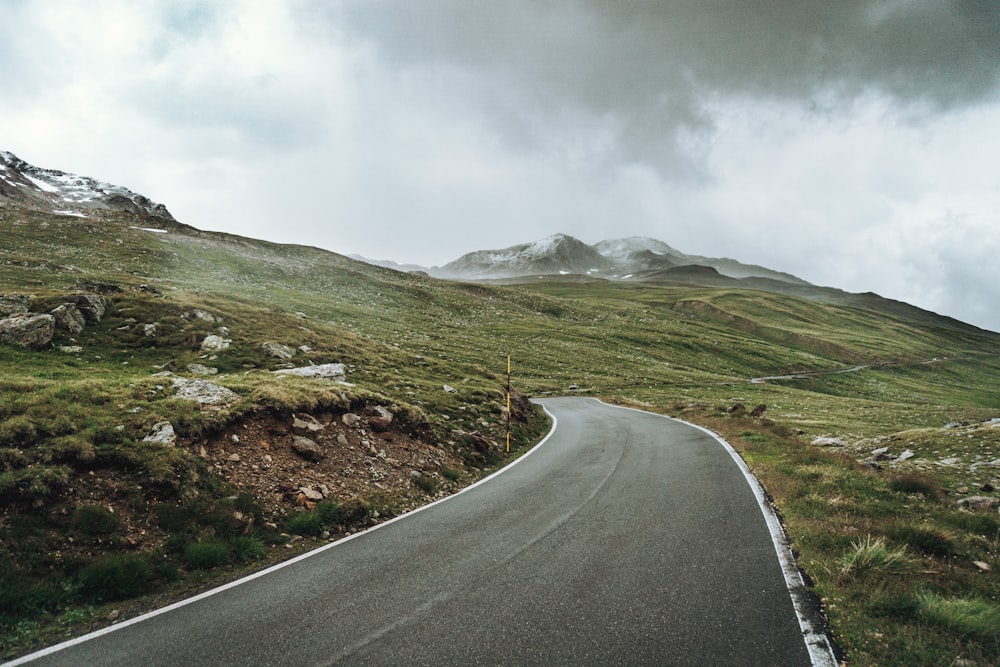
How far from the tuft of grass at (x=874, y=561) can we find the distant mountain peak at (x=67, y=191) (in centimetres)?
14231

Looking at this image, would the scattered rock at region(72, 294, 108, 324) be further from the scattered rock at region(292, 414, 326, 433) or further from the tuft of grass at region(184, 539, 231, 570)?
the tuft of grass at region(184, 539, 231, 570)

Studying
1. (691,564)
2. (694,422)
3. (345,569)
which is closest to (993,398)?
(694,422)

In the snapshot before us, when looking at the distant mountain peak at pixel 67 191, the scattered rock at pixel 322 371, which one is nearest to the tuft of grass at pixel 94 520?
the scattered rock at pixel 322 371

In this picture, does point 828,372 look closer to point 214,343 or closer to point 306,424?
point 306,424

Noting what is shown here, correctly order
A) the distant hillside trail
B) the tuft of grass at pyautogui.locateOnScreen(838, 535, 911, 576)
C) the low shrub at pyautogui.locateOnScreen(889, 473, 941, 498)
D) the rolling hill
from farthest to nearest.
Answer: the distant hillside trail
the low shrub at pyautogui.locateOnScreen(889, 473, 941, 498)
the tuft of grass at pyautogui.locateOnScreen(838, 535, 911, 576)
the rolling hill

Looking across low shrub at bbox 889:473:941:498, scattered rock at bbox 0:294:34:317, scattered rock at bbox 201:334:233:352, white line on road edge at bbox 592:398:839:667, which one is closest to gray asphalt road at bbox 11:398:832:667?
white line on road edge at bbox 592:398:839:667

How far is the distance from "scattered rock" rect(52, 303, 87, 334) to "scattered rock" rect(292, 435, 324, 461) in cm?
1349

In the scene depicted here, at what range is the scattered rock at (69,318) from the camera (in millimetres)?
17344

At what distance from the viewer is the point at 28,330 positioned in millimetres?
15812

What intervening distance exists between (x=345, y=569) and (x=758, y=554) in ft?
22.9

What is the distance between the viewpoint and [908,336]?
152000 mm

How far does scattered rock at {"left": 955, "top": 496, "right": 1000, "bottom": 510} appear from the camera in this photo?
29.0 feet

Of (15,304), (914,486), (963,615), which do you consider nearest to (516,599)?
(963,615)

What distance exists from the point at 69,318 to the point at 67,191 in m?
173
